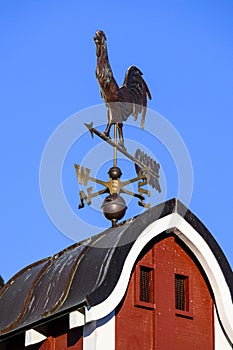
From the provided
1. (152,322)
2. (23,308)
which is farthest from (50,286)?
(152,322)

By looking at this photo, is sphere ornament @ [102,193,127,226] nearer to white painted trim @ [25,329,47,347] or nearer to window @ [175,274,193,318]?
window @ [175,274,193,318]

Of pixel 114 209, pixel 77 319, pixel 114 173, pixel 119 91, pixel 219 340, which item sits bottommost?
pixel 77 319

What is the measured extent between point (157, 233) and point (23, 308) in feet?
8.73

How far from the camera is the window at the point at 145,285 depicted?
59.1 feet

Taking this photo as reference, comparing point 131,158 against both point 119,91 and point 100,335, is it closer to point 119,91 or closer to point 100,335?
point 119,91

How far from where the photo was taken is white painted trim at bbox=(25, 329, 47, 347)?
18.1 m

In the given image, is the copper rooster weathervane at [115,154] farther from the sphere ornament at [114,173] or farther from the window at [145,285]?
the window at [145,285]

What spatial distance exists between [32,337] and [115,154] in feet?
13.1

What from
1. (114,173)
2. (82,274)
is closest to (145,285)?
(82,274)

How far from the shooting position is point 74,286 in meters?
17.8

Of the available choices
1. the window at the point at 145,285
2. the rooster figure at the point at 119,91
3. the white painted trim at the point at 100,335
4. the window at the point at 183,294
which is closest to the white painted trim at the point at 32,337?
the white painted trim at the point at 100,335

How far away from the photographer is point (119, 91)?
20359 mm

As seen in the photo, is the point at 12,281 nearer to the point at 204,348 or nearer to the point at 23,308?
the point at 23,308

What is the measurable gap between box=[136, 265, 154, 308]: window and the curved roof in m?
0.67
